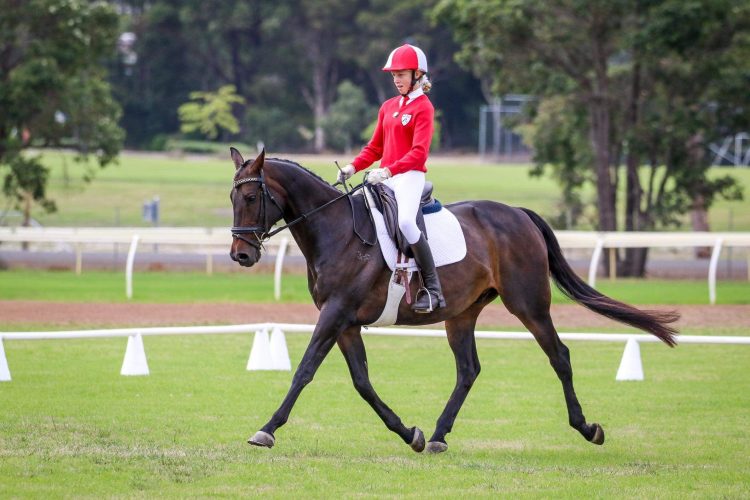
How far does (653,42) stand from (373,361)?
1512 centimetres

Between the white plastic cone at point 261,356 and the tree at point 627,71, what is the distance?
16033mm

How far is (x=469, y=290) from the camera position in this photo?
9.62 metres

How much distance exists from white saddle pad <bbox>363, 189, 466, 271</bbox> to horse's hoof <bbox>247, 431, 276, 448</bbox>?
66.2 inches

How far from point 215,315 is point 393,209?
416 inches

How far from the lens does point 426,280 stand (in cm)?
920

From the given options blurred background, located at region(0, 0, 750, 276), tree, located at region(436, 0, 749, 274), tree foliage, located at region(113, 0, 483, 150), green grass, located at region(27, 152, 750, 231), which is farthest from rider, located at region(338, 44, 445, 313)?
tree foliage, located at region(113, 0, 483, 150)

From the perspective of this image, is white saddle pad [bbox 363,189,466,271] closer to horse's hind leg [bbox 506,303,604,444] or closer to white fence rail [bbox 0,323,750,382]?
horse's hind leg [bbox 506,303,604,444]

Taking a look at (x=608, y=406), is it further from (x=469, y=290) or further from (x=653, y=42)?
(x=653, y=42)

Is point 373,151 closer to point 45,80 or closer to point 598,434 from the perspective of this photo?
point 598,434

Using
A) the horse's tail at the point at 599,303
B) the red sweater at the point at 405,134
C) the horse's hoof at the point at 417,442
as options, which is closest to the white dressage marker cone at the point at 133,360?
the red sweater at the point at 405,134

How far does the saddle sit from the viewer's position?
9156mm

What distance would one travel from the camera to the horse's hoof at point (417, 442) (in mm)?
8984

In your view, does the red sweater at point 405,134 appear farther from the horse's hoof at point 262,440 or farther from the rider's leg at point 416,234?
the horse's hoof at point 262,440

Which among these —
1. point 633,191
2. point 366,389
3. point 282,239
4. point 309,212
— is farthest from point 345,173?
point 633,191
